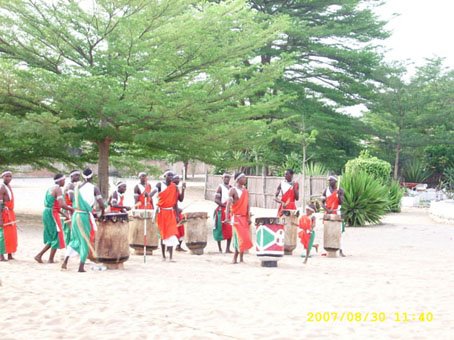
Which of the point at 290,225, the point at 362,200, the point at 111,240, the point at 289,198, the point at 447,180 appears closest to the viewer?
the point at 111,240

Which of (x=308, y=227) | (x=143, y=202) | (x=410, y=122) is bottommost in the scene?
(x=308, y=227)

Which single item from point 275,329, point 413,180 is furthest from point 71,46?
point 413,180

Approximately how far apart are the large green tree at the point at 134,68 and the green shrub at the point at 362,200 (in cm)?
407

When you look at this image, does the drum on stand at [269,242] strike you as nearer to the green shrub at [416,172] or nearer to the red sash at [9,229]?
the red sash at [9,229]

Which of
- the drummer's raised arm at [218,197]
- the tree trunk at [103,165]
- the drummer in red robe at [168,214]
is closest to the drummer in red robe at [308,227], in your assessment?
the drummer's raised arm at [218,197]

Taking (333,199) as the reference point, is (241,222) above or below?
below

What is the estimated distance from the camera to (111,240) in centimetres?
1031

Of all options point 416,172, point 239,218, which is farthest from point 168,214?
point 416,172

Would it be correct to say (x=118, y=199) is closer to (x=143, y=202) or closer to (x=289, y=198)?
(x=143, y=202)

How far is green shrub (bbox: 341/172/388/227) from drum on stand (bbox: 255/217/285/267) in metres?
10.1

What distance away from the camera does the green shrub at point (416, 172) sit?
42.8 meters

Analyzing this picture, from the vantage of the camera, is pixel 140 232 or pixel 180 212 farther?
pixel 180 212

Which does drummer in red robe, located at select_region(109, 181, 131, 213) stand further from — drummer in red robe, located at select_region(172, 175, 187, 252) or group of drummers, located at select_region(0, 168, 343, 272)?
drummer in red robe, located at select_region(172, 175, 187, 252)
